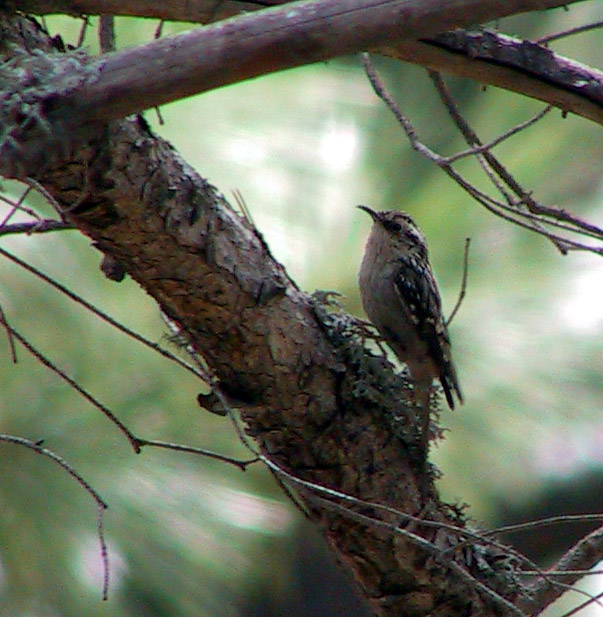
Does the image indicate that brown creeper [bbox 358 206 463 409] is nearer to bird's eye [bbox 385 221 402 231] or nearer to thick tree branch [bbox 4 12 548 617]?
bird's eye [bbox 385 221 402 231]

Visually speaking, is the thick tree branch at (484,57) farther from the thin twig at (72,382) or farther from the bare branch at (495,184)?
the thin twig at (72,382)

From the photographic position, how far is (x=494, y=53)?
5.43 feet

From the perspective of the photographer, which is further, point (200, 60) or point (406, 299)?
point (406, 299)

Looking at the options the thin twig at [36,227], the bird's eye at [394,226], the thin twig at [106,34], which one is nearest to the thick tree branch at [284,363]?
the thin twig at [36,227]

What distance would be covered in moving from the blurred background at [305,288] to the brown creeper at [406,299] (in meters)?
0.23

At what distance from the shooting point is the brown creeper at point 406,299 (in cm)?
235

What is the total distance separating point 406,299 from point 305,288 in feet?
1.01

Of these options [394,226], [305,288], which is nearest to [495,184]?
[394,226]

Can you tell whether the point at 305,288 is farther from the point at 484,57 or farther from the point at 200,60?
the point at 200,60

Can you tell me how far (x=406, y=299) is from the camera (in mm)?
2566

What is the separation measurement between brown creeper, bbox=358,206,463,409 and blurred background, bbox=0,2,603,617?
228 mm

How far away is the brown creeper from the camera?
2350 mm

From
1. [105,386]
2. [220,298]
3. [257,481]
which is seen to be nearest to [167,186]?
[220,298]

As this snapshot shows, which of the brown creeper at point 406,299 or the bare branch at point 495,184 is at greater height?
the brown creeper at point 406,299
